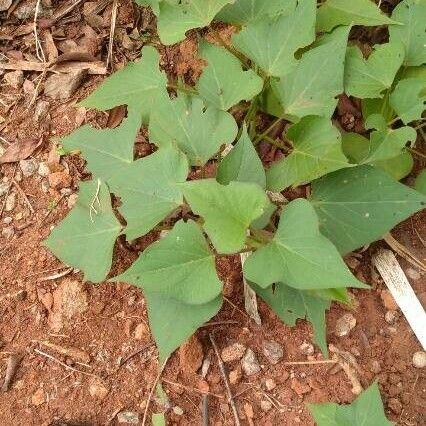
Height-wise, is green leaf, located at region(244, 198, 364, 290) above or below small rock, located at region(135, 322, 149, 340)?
above

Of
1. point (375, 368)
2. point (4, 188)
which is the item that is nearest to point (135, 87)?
point (4, 188)

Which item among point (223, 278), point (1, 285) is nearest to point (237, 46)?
point (223, 278)

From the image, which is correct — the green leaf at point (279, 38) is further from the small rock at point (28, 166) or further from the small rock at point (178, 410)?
the small rock at point (178, 410)

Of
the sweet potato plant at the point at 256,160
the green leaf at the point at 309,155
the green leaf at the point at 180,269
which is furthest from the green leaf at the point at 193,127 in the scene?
the green leaf at the point at 180,269

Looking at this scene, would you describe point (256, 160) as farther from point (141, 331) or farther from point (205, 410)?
point (205, 410)

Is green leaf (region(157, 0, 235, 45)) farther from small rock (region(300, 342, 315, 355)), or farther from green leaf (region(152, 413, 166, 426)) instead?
green leaf (region(152, 413, 166, 426))

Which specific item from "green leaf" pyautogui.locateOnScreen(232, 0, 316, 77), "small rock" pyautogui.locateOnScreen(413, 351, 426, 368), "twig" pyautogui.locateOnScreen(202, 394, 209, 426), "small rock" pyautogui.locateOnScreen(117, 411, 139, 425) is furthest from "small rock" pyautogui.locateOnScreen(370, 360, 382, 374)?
"green leaf" pyautogui.locateOnScreen(232, 0, 316, 77)

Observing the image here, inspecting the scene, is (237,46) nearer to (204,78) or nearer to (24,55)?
(204,78)
